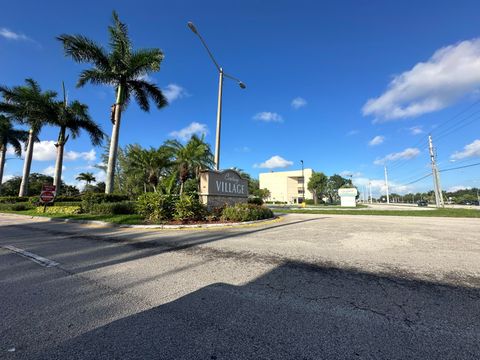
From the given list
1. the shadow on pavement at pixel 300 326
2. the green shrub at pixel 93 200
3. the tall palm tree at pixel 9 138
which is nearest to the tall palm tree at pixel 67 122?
the green shrub at pixel 93 200

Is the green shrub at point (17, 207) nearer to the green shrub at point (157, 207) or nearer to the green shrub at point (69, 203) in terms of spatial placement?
the green shrub at point (69, 203)

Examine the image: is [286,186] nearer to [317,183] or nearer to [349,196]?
[317,183]

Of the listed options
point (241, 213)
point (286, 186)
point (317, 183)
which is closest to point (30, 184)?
point (241, 213)

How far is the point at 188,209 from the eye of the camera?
11.1 m

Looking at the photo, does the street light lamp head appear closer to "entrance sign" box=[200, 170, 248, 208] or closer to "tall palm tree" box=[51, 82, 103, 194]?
"entrance sign" box=[200, 170, 248, 208]

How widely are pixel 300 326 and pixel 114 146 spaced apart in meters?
19.3

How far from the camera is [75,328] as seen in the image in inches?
93.7

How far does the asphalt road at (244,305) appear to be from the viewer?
80.4 inches

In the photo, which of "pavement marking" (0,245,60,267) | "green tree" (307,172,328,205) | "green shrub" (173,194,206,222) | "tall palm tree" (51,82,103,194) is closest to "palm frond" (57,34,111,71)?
"tall palm tree" (51,82,103,194)

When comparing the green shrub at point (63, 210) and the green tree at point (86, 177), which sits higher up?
the green tree at point (86, 177)

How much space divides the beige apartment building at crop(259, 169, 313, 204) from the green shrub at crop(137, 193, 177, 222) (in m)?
69.0

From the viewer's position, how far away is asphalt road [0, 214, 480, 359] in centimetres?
204

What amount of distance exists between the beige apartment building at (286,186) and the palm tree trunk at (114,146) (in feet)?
213

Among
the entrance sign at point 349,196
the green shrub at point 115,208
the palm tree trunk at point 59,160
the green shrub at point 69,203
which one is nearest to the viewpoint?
the green shrub at point 115,208
